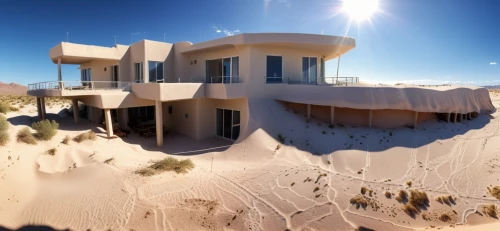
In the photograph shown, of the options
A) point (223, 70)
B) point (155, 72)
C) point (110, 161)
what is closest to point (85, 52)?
point (155, 72)

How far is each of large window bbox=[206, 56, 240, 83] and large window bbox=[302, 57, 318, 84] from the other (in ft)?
16.7

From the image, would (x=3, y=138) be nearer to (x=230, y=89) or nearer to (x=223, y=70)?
(x=230, y=89)

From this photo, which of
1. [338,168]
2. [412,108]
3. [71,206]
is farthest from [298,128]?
[71,206]

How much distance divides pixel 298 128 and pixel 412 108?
6.88 meters

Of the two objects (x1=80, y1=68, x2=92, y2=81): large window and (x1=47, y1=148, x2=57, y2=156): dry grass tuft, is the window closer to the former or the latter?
(x1=80, y1=68, x2=92, y2=81): large window

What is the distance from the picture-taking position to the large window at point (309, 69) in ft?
60.0

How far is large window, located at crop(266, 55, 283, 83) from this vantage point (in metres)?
16.7

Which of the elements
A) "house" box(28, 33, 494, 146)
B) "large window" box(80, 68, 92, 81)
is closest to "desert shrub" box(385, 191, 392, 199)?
"house" box(28, 33, 494, 146)

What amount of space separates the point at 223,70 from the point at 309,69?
21.0ft

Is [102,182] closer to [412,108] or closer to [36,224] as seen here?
[36,224]

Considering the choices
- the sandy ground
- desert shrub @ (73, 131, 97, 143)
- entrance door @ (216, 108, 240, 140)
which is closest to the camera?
the sandy ground

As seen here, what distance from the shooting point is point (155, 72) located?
19109 millimetres

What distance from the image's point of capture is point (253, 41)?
50.2 ft

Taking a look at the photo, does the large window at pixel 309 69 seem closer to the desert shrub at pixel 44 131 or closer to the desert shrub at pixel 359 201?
the desert shrub at pixel 359 201
